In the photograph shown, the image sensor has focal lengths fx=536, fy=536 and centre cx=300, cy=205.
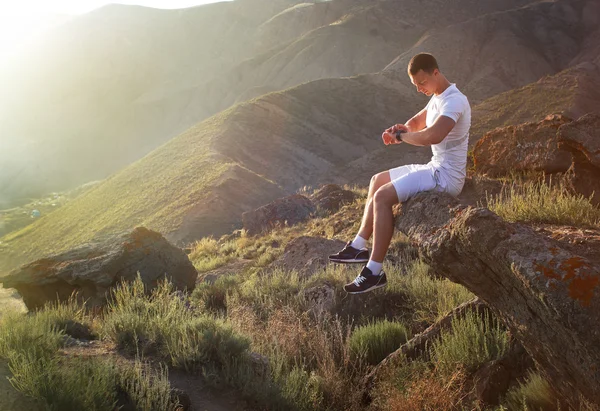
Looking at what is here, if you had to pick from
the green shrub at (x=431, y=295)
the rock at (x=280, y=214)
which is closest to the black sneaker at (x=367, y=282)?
the green shrub at (x=431, y=295)

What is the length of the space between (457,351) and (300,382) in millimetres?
1399

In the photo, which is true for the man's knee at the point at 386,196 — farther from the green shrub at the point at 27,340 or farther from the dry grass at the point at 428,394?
the green shrub at the point at 27,340

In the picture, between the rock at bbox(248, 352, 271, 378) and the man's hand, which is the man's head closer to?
the man's hand

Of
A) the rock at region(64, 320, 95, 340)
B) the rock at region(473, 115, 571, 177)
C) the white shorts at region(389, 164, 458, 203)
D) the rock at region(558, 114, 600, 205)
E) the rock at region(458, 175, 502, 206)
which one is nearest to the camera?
the white shorts at region(389, 164, 458, 203)

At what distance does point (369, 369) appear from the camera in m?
5.42

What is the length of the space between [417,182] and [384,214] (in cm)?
42

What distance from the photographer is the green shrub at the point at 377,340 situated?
18.7 feet

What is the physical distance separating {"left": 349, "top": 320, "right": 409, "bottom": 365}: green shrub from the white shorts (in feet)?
5.47

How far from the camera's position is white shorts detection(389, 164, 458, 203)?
15.8ft

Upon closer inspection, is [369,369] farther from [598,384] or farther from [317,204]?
[317,204]

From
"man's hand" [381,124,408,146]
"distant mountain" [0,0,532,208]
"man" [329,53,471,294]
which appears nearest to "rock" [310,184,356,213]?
"man's hand" [381,124,408,146]

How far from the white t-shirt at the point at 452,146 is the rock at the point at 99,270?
245 inches

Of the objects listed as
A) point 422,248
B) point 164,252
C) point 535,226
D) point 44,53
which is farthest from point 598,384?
point 44,53

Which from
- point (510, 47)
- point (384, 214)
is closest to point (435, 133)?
point (384, 214)
